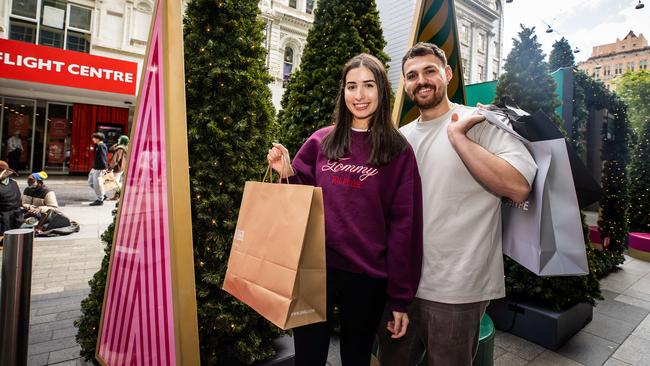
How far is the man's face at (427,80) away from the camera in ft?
6.01

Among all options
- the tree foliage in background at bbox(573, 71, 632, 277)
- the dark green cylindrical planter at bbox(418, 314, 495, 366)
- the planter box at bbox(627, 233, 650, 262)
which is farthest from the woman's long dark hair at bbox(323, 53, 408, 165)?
the planter box at bbox(627, 233, 650, 262)

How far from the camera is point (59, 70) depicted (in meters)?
12.8

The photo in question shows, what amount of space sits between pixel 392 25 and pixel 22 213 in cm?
1036

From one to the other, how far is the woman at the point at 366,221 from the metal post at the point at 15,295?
1.52 metres

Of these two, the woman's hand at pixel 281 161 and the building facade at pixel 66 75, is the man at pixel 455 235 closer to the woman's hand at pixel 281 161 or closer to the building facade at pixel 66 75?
the woman's hand at pixel 281 161

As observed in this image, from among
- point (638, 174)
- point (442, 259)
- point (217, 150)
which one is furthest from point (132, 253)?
point (638, 174)

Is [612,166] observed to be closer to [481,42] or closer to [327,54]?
[327,54]

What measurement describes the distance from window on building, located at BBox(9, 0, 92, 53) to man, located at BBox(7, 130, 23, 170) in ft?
13.9

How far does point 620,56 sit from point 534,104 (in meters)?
110

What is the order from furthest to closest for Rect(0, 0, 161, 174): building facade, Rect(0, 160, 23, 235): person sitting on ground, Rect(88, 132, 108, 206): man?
Rect(0, 0, 161, 174): building facade < Rect(88, 132, 108, 206): man < Rect(0, 160, 23, 235): person sitting on ground

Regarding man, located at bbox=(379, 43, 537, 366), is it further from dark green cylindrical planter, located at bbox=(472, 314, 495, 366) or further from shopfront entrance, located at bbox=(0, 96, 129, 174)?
shopfront entrance, located at bbox=(0, 96, 129, 174)

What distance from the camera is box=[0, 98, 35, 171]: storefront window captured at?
14891mm

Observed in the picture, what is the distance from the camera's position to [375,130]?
1.70 m

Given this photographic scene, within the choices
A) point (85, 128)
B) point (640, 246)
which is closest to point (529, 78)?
point (640, 246)
